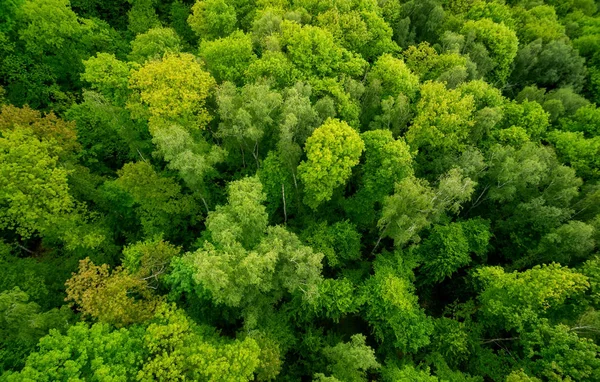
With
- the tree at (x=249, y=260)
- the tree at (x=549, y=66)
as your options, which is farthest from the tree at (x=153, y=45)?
the tree at (x=549, y=66)

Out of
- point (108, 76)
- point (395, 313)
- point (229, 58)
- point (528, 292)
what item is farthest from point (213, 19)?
point (528, 292)

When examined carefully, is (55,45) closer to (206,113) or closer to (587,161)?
(206,113)

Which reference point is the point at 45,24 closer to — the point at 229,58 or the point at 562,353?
the point at 229,58

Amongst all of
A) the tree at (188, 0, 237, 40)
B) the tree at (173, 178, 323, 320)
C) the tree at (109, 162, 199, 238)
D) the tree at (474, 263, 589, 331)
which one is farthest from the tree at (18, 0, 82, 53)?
the tree at (474, 263, 589, 331)

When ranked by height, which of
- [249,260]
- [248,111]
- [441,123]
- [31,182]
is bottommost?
[249,260]

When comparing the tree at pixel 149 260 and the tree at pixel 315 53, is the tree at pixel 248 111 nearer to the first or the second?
the tree at pixel 315 53

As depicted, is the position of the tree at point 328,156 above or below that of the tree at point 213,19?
below

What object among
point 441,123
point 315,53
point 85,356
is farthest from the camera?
point 315,53

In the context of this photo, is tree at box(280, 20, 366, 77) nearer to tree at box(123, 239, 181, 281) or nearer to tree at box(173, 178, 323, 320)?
tree at box(173, 178, 323, 320)
